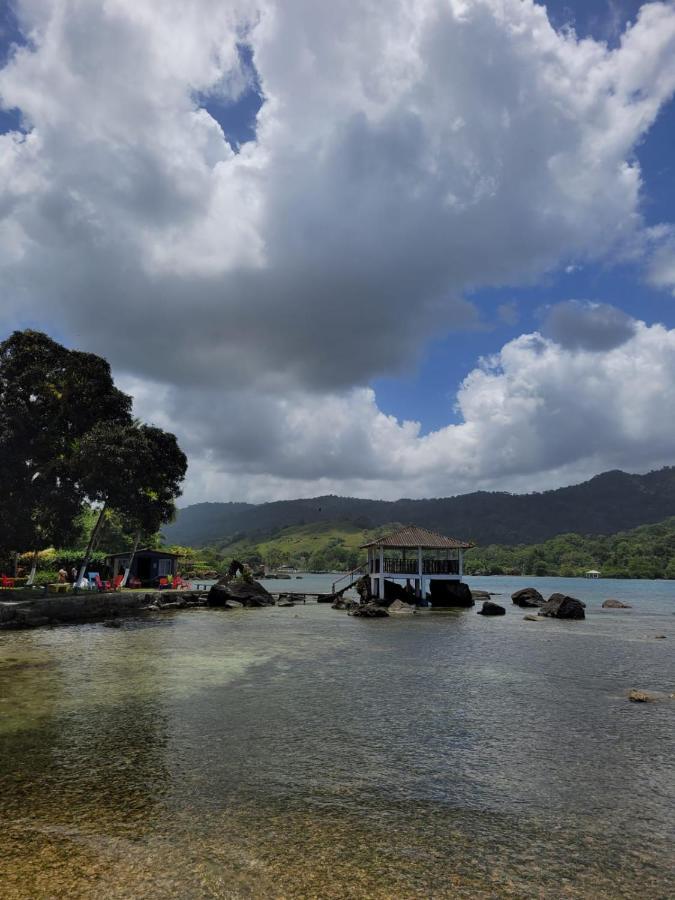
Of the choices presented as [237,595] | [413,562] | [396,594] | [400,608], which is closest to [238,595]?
[237,595]

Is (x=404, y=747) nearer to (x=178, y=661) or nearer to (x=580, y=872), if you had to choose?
(x=580, y=872)

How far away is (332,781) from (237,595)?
159ft

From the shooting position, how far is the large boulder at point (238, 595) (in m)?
54.4

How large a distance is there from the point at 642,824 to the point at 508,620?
3812 centimetres

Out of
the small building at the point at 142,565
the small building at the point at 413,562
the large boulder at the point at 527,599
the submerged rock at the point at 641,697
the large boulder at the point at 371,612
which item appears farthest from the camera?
the small building at the point at 142,565

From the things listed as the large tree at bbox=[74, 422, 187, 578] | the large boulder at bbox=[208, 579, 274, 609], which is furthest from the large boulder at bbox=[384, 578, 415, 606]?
the large tree at bbox=[74, 422, 187, 578]

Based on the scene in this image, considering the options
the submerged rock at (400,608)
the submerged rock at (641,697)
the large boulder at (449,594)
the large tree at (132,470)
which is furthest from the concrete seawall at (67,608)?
the submerged rock at (641,697)

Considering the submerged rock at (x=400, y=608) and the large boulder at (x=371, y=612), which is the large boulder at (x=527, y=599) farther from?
the large boulder at (x=371, y=612)

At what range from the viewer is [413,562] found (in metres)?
57.7

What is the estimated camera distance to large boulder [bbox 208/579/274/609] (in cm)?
5438

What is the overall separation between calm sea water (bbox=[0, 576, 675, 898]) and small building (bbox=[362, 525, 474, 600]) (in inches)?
1290

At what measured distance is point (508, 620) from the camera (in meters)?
44.4

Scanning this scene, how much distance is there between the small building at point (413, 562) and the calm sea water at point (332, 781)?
32762mm

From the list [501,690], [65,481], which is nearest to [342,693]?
[501,690]
